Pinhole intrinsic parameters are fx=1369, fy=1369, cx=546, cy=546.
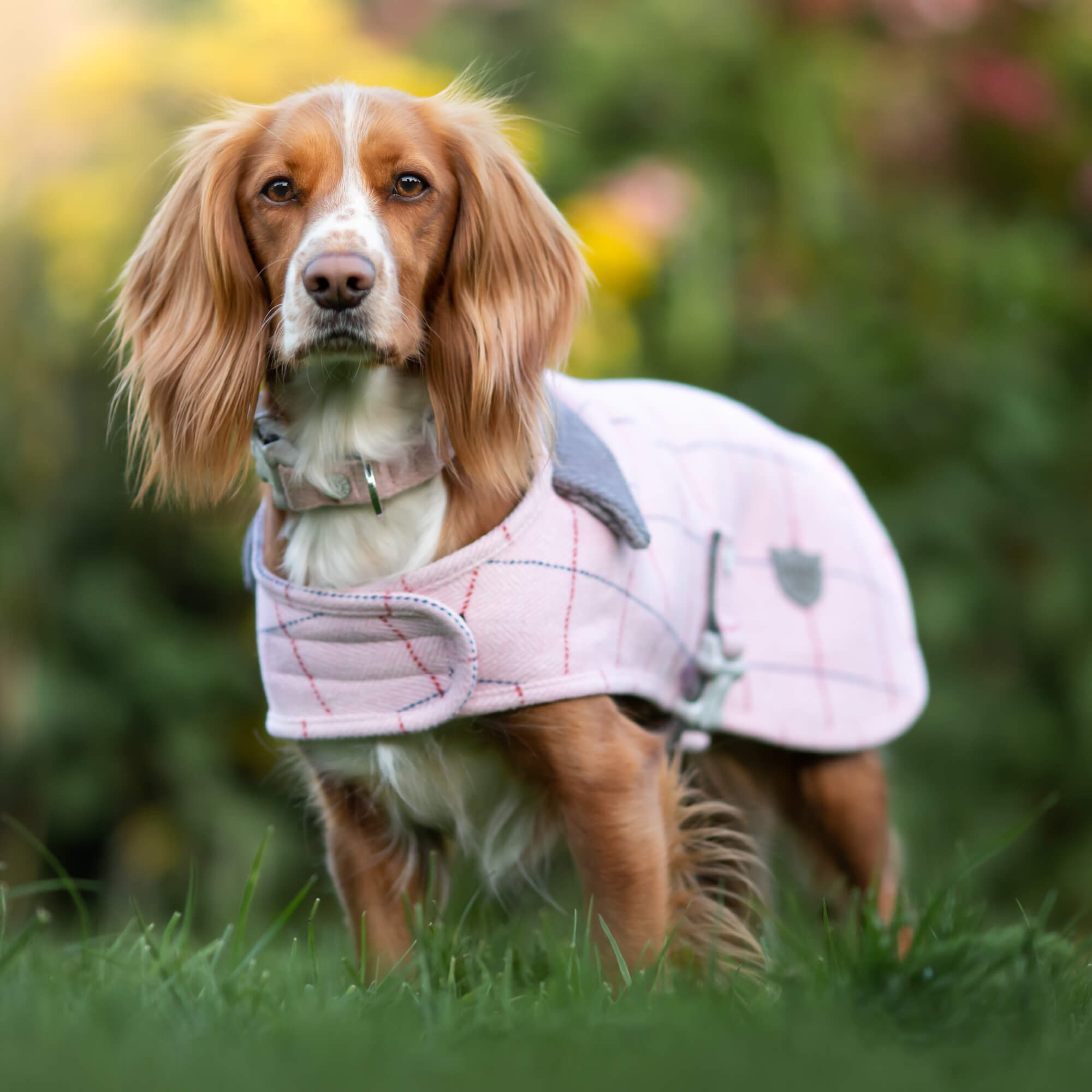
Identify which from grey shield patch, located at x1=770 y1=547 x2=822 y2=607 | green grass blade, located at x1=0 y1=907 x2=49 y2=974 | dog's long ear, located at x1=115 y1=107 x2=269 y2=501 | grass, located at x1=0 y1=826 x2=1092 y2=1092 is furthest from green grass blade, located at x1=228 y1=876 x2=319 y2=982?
grey shield patch, located at x1=770 y1=547 x2=822 y2=607

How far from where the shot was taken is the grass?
1.41 metres

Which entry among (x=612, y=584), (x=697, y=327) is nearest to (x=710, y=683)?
(x=612, y=584)

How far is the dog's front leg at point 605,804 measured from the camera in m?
2.13

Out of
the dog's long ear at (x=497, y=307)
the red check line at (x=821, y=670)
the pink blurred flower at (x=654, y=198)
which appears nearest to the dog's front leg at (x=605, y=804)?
the dog's long ear at (x=497, y=307)

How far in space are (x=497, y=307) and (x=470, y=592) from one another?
1.53 ft

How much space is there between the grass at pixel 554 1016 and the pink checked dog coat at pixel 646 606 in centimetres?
33

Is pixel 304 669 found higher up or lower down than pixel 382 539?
lower down

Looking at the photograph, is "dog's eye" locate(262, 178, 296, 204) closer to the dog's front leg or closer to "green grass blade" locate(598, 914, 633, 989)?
the dog's front leg

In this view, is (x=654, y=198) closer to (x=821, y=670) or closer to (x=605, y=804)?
(x=821, y=670)

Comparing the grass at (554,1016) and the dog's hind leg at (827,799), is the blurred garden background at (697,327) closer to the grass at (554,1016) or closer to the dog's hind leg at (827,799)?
the dog's hind leg at (827,799)

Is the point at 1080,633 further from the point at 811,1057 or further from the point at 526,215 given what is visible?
the point at 811,1057

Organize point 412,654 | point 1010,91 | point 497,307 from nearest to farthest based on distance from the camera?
point 412,654 < point 497,307 < point 1010,91

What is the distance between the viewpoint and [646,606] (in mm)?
2279

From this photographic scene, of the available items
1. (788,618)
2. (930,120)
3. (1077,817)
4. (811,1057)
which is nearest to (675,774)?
(788,618)
